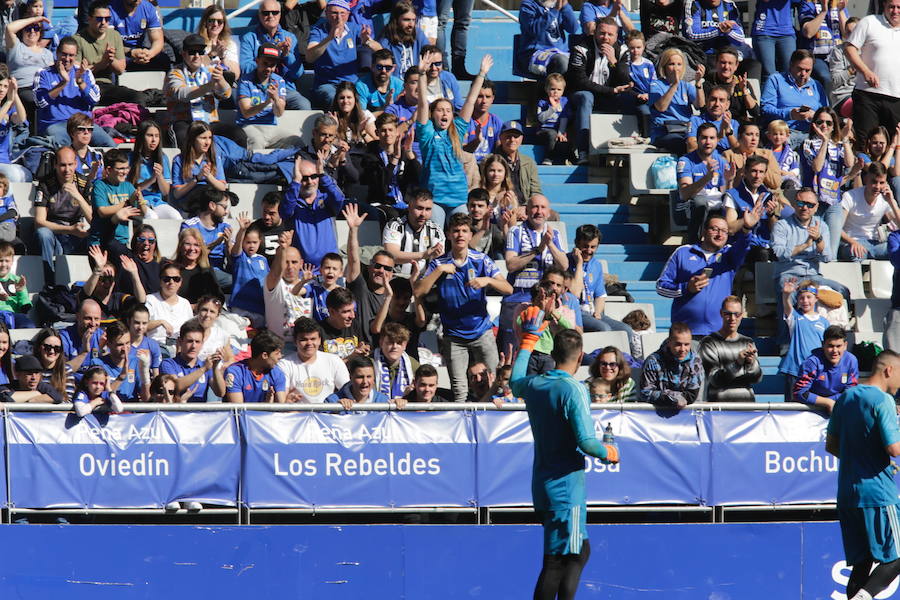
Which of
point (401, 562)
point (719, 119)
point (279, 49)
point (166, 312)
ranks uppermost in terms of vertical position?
point (279, 49)

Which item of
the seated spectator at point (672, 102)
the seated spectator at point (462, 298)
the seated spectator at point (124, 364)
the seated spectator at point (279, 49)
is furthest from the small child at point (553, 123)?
the seated spectator at point (124, 364)

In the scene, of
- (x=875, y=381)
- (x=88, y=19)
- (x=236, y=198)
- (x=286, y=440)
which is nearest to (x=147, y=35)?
(x=88, y=19)

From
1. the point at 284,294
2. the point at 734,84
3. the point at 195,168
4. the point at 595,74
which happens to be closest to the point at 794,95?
the point at 734,84

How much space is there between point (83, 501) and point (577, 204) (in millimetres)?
7095

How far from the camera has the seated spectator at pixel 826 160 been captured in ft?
48.6

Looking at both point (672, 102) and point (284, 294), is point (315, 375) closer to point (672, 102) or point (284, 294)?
point (284, 294)

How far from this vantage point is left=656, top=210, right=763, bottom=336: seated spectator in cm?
1291

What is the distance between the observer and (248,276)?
12492 mm

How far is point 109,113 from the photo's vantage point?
48.9 feet

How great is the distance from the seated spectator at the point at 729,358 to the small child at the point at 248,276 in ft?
12.2

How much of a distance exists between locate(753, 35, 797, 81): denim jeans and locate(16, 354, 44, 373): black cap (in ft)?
31.2

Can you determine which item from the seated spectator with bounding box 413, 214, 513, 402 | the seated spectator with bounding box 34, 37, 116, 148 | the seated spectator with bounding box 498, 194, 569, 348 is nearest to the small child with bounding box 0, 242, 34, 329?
the seated spectator with bounding box 34, 37, 116, 148

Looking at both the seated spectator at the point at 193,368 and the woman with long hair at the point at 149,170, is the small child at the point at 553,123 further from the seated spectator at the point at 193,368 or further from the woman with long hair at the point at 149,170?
the seated spectator at the point at 193,368

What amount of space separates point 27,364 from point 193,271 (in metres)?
1.99
